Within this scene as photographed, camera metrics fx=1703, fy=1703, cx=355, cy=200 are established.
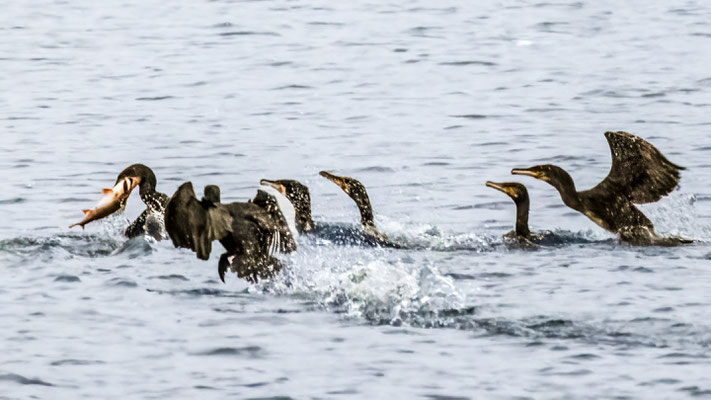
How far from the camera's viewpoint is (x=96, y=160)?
18141 mm

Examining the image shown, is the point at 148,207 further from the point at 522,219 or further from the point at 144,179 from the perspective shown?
the point at 522,219

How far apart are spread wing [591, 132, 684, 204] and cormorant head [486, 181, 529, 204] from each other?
767mm

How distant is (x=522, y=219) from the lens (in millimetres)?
13875

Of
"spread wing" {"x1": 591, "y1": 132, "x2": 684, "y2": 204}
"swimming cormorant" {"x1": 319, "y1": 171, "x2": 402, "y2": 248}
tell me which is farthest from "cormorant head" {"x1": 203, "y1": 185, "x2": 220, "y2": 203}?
"spread wing" {"x1": 591, "y1": 132, "x2": 684, "y2": 204}

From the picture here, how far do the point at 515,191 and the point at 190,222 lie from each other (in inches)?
147

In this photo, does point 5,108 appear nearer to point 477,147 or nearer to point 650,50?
point 477,147

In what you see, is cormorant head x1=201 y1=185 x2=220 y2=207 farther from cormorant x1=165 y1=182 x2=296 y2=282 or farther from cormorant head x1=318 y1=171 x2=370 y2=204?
cormorant head x1=318 y1=171 x2=370 y2=204

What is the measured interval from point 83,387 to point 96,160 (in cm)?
837

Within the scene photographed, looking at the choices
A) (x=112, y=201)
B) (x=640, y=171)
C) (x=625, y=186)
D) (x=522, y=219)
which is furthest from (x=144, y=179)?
(x=640, y=171)

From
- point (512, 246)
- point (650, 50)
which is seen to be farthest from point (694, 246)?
point (650, 50)

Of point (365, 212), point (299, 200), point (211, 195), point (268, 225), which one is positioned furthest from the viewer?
point (365, 212)

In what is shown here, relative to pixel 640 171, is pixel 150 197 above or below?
below

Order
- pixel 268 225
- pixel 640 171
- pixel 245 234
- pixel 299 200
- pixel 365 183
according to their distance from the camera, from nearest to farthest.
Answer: pixel 245 234, pixel 268 225, pixel 299 200, pixel 640 171, pixel 365 183

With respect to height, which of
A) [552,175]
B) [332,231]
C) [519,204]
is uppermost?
[552,175]
